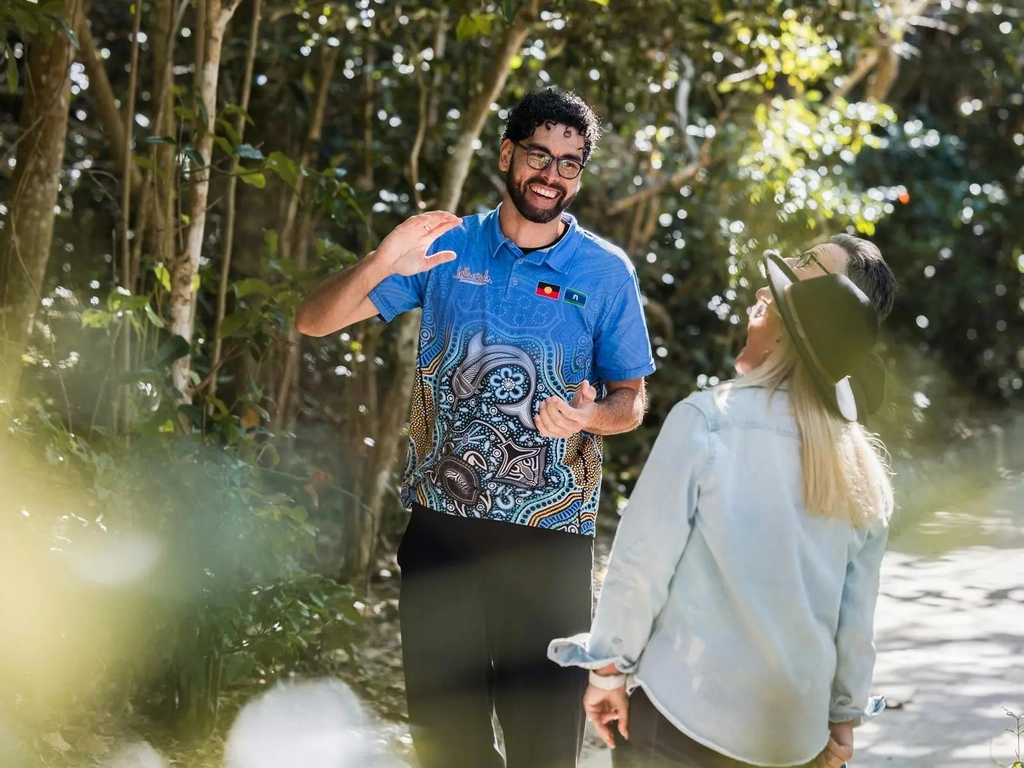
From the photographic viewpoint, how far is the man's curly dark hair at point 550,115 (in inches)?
141

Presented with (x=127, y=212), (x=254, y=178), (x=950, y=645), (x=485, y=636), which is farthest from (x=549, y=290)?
(x=950, y=645)

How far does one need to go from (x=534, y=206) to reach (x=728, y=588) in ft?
4.28

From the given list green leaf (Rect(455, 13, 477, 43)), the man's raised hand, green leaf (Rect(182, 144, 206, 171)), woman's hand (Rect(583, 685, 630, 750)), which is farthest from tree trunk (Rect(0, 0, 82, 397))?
woman's hand (Rect(583, 685, 630, 750))

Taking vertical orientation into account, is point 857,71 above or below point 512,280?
above

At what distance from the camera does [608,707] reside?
275 cm

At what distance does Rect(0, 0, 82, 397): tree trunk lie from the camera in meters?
4.81

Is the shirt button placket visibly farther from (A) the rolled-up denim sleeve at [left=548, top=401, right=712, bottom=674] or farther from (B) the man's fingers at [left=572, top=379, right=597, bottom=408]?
(A) the rolled-up denim sleeve at [left=548, top=401, right=712, bottom=674]

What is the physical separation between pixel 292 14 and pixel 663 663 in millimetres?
5074

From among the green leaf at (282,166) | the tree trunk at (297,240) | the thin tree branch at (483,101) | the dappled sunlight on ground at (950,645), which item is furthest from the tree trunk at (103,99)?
the dappled sunlight on ground at (950,645)

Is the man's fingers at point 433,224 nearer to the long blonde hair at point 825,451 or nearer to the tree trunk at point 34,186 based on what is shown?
the long blonde hair at point 825,451

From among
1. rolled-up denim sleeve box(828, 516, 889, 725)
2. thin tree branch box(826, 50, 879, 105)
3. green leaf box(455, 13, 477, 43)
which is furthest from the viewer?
thin tree branch box(826, 50, 879, 105)

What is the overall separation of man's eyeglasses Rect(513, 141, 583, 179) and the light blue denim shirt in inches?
41.1

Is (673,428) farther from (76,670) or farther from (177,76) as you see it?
(177,76)

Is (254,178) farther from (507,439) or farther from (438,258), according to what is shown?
(507,439)
